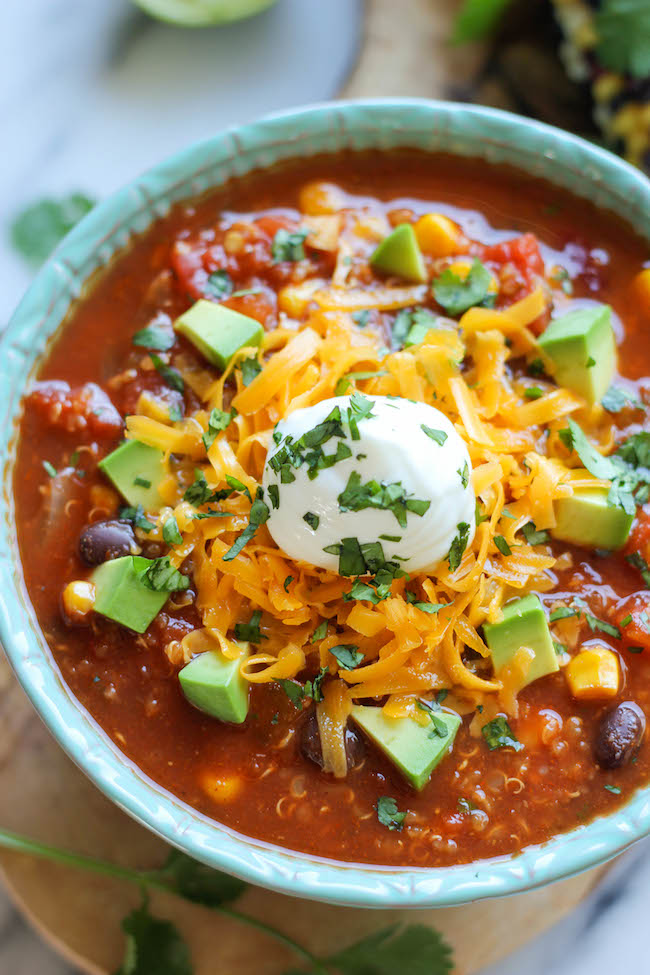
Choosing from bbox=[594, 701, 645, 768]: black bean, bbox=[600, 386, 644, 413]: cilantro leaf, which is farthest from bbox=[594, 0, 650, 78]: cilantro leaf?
bbox=[594, 701, 645, 768]: black bean

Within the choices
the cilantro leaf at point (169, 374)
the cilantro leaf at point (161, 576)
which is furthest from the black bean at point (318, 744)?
the cilantro leaf at point (169, 374)

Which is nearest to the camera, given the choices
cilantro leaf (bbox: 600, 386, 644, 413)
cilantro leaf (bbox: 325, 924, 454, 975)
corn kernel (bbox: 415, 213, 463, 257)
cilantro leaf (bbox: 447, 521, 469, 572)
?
cilantro leaf (bbox: 447, 521, 469, 572)

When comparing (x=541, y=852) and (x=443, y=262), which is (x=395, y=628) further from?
(x=443, y=262)

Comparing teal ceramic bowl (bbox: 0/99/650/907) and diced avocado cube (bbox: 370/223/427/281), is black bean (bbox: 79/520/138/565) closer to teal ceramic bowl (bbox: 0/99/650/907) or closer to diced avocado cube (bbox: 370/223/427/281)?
teal ceramic bowl (bbox: 0/99/650/907)

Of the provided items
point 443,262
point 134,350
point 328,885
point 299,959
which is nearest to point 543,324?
point 443,262

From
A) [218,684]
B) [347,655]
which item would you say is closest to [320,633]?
[347,655]
